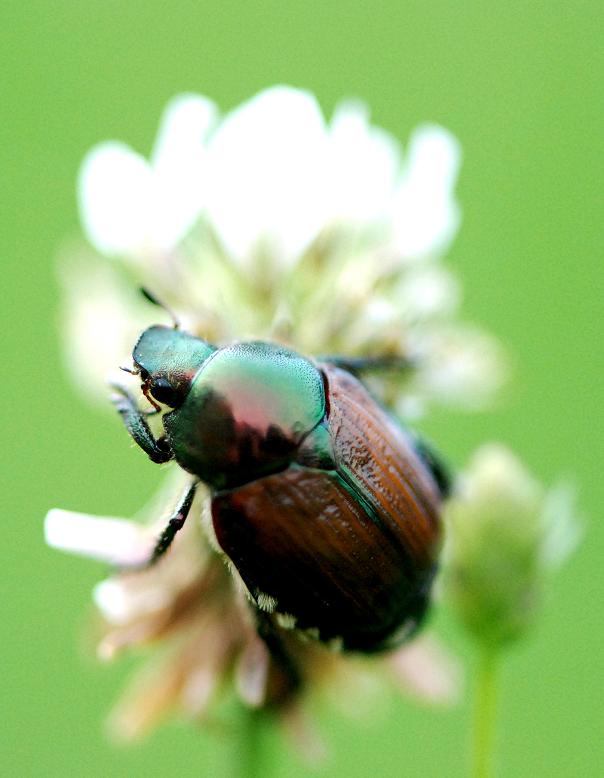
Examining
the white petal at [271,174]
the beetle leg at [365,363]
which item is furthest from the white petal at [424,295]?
the white petal at [271,174]

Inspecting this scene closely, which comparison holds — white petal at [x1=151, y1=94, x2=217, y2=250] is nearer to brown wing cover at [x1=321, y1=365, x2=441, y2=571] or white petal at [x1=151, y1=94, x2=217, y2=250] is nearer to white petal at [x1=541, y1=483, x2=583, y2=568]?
brown wing cover at [x1=321, y1=365, x2=441, y2=571]

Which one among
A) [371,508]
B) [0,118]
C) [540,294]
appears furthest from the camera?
[0,118]

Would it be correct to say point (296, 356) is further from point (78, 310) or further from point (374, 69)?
point (374, 69)

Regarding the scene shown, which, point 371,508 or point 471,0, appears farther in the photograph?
point 471,0

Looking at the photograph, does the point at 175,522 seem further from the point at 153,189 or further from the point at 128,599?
the point at 153,189

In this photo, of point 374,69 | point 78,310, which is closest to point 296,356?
point 78,310

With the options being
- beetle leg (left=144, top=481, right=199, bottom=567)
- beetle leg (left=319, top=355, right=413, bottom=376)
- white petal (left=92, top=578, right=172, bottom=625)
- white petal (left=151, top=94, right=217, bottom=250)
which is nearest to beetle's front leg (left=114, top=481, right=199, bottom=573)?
beetle leg (left=144, top=481, right=199, bottom=567)
